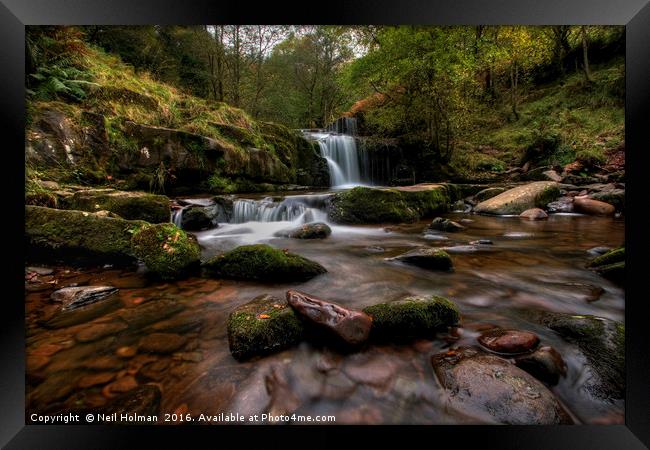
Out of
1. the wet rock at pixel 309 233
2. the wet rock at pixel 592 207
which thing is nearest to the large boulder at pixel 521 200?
the wet rock at pixel 592 207

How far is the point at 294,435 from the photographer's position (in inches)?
35.4

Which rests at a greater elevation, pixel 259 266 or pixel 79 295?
pixel 259 266

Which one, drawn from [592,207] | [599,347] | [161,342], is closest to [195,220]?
[161,342]

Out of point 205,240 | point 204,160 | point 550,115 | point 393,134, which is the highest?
point 550,115

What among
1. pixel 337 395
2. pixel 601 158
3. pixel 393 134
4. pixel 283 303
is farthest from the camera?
pixel 393 134

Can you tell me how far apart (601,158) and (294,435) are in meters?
13.3

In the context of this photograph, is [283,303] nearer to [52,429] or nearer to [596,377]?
[52,429]

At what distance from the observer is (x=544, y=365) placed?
4.78 ft

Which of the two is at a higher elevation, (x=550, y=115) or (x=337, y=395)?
(x=550, y=115)

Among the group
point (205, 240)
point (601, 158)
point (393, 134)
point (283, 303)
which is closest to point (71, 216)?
point (205, 240)

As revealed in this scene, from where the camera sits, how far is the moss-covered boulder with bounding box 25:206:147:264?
2986mm

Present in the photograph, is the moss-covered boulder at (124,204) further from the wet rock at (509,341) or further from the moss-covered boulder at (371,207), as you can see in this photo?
the wet rock at (509,341)
